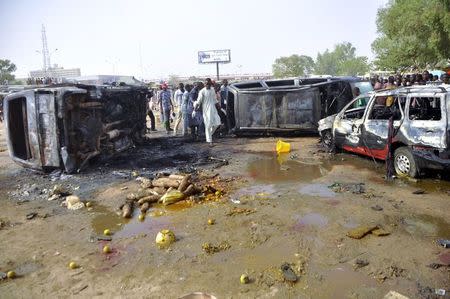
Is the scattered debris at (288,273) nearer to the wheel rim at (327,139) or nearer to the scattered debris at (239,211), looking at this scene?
the scattered debris at (239,211)

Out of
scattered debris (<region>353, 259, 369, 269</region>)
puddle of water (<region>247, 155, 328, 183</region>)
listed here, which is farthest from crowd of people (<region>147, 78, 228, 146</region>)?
scattered debris (<region>353, 259, 369, 269</region>)

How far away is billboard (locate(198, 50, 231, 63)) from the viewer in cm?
6228

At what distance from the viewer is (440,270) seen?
393 cm

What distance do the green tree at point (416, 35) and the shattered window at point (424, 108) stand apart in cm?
1563

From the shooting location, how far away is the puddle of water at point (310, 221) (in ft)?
17.3

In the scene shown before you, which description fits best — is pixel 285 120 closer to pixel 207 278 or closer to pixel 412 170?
pixel 412 170

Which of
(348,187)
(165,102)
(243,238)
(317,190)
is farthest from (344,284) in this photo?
(165,102)

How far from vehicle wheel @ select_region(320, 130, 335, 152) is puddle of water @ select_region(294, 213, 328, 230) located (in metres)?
4.58

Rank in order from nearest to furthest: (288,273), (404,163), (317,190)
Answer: (288,273) → (317,190) → (404,163)

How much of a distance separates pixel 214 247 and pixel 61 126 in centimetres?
500

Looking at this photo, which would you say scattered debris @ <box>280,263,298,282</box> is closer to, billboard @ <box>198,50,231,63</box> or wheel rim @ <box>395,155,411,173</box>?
wheel rim @ <box>395,155,411,173</box>

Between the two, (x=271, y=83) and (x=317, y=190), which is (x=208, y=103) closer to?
(x=271, y=83)

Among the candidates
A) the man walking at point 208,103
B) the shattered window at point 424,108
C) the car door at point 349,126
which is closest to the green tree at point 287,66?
the man walking at point 208,103

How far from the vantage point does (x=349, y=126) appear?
353 inches
